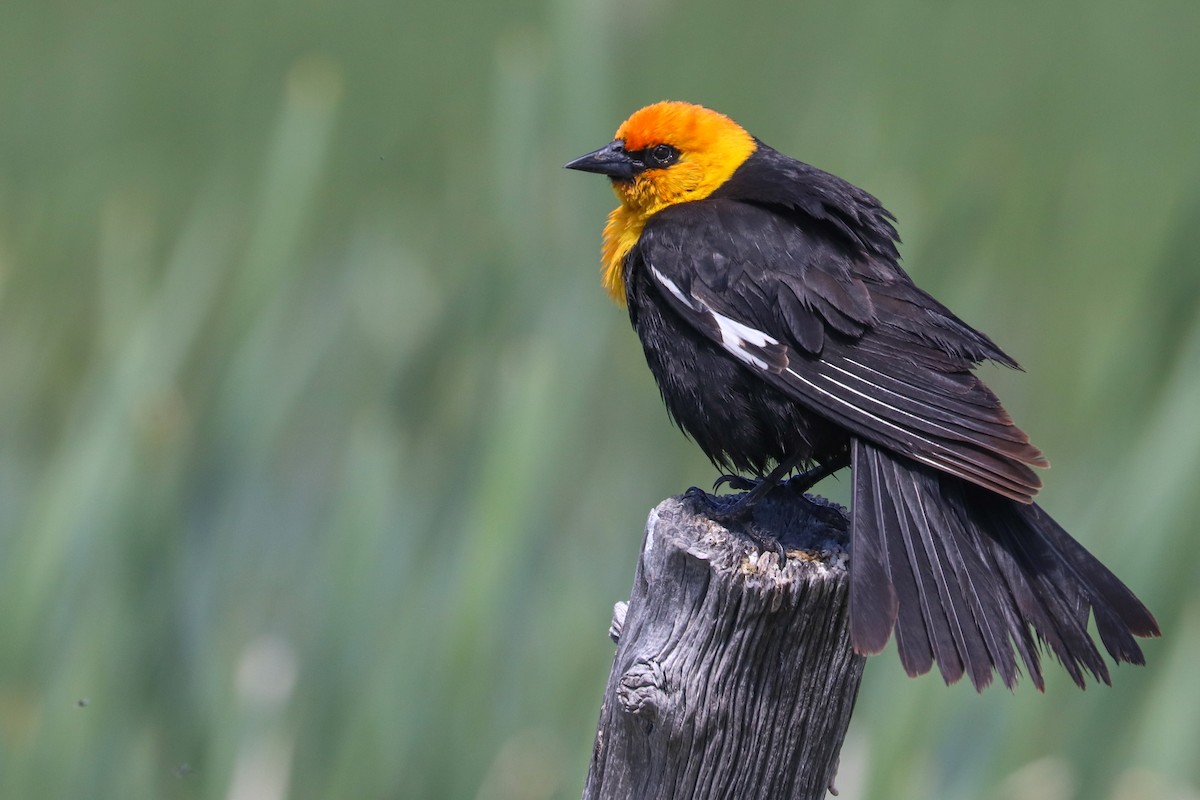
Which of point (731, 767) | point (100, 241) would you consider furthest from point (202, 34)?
point (731, 767)

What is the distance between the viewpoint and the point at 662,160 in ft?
8.32

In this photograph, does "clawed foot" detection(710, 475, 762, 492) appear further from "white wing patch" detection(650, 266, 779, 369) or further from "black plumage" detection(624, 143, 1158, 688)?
"white wing patch" detection(650, 266, 779, 369)

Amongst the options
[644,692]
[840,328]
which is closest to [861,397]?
[840,328]

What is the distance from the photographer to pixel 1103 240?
382cm

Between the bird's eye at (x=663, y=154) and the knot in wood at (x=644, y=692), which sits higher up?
the bird's eye at (x=663, y=154)

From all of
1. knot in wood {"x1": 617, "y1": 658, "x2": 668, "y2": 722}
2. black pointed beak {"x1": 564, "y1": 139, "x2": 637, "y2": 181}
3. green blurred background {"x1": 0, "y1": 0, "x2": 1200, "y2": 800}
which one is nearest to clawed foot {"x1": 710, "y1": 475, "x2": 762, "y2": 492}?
green blurred background {"x1": 0, "y1": 0, "x2": 1200, "y2": 800}

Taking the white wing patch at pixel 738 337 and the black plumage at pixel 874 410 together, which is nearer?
the black plumage at pixel 874 410

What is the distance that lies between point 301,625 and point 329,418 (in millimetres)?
575

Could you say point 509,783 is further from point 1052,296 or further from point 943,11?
point 943,11

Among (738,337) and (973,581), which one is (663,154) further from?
(973,581)

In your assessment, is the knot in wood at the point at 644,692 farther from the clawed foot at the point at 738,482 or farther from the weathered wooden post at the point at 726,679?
the clawed foot at the point at 738,482

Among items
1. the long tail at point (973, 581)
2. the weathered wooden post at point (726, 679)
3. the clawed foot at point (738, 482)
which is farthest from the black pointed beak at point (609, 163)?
the weathered wooden post at point (726, 679)

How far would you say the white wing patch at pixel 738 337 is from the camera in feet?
6.64

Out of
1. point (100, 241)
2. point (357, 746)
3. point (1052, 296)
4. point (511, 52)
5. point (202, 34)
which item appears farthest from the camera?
point (202, 34)
